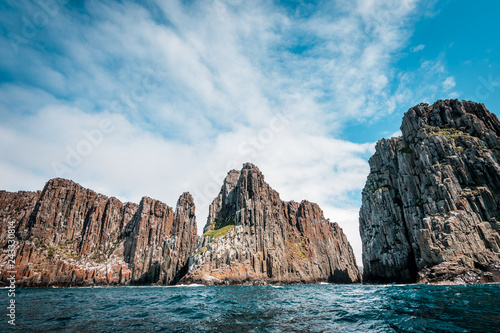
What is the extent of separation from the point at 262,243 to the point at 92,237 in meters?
120

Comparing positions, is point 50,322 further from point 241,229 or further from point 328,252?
point 328,252

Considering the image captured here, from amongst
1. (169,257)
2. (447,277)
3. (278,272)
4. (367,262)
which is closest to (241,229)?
(278,272)

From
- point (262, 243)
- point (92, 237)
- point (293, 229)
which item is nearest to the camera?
point (262, 243)

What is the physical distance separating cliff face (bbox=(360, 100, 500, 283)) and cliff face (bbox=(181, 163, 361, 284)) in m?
55.4

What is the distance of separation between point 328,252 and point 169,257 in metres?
118

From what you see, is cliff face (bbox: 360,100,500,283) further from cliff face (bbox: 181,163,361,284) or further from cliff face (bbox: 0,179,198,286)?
cliff face (bbox: 0,179,198,286)

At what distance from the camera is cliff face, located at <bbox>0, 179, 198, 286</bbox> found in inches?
5069

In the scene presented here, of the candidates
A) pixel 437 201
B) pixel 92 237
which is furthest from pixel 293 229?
pixel 92 237

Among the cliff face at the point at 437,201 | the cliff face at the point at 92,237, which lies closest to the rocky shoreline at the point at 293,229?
the cliff face at the point at 437,201

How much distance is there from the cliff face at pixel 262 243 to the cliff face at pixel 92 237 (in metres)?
27.9

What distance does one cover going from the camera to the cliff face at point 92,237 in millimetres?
128750

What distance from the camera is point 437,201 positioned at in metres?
70.6

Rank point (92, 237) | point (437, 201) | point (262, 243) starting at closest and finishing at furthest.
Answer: point (437, 201)
point (262, 243)
point (92, 237)

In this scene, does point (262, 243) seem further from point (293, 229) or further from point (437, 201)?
point (437, 201)
